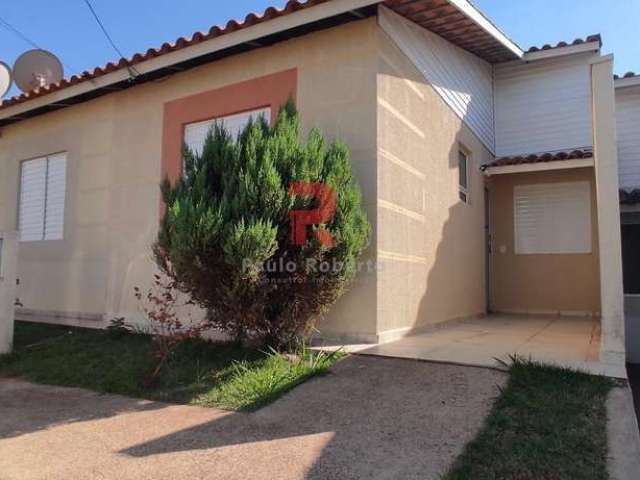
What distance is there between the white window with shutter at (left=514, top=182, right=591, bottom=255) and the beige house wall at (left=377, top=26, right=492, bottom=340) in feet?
5.85

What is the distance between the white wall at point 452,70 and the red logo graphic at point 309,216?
2.76 meters

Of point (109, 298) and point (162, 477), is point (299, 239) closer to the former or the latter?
point (162, 477)

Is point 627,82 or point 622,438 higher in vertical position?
point 627,82

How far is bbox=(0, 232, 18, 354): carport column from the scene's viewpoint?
6.99m

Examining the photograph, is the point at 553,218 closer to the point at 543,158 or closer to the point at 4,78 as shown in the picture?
the point at 543,158

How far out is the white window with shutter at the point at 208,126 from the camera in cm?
734

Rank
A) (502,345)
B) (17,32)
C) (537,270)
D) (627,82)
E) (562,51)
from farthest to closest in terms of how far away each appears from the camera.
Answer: (17,32) < (627,82) < (562,51) < (537,270) < (502,345)

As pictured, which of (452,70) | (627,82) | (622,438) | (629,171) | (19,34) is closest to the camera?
(622,438)

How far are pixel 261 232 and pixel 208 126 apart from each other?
359 centimetres

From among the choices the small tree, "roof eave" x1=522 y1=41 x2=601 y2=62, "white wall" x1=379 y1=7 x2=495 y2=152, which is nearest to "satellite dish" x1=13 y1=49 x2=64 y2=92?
the small tree

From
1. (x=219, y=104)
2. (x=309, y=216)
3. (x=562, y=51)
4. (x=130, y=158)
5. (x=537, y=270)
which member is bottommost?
(x=537, y=270)

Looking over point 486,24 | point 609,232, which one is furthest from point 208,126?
point 609,232

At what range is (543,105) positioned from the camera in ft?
39.7

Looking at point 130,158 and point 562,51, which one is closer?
point 130,158
